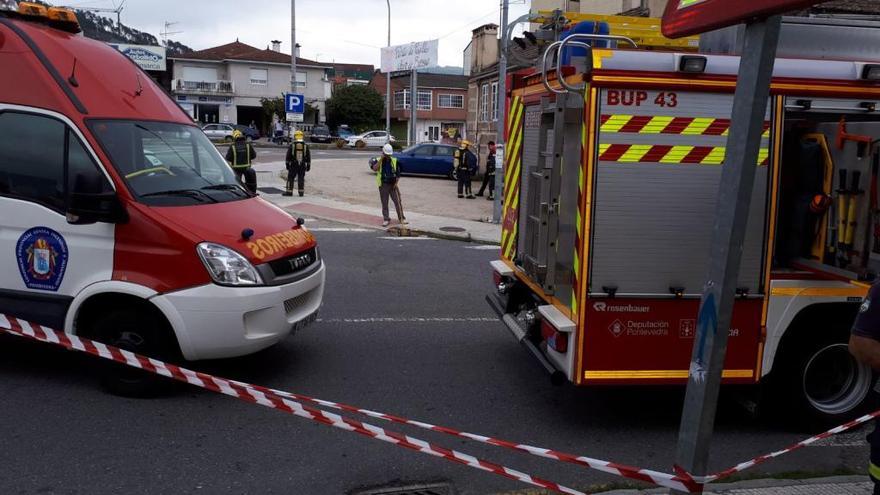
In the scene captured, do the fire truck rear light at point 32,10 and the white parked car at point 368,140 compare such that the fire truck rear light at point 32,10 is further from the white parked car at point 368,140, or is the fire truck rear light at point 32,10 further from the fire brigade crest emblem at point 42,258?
the white parked car at point 368,140

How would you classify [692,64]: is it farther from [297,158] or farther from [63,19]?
[297,158]

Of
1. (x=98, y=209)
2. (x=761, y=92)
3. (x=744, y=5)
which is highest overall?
(x=744, y=5)

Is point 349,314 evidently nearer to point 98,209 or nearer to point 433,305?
point 433,305

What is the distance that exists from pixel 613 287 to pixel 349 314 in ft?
13.3

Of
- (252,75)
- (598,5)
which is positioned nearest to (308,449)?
(598,5)

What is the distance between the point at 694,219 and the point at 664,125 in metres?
0.62

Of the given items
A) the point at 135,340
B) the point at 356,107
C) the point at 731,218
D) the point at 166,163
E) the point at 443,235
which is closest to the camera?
the point at 731,218

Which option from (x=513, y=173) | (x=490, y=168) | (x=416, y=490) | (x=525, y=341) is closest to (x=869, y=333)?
(x=416, y=490)

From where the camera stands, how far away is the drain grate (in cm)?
→ 429

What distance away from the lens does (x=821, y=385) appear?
5.41 metres

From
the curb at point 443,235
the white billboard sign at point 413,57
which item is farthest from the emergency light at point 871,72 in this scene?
the white billboard sign at point 413,57

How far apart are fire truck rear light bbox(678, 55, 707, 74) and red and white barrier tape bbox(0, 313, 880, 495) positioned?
2181 millimetres

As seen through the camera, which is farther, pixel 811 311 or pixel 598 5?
pixel 598 5

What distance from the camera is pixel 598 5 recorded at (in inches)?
1029
